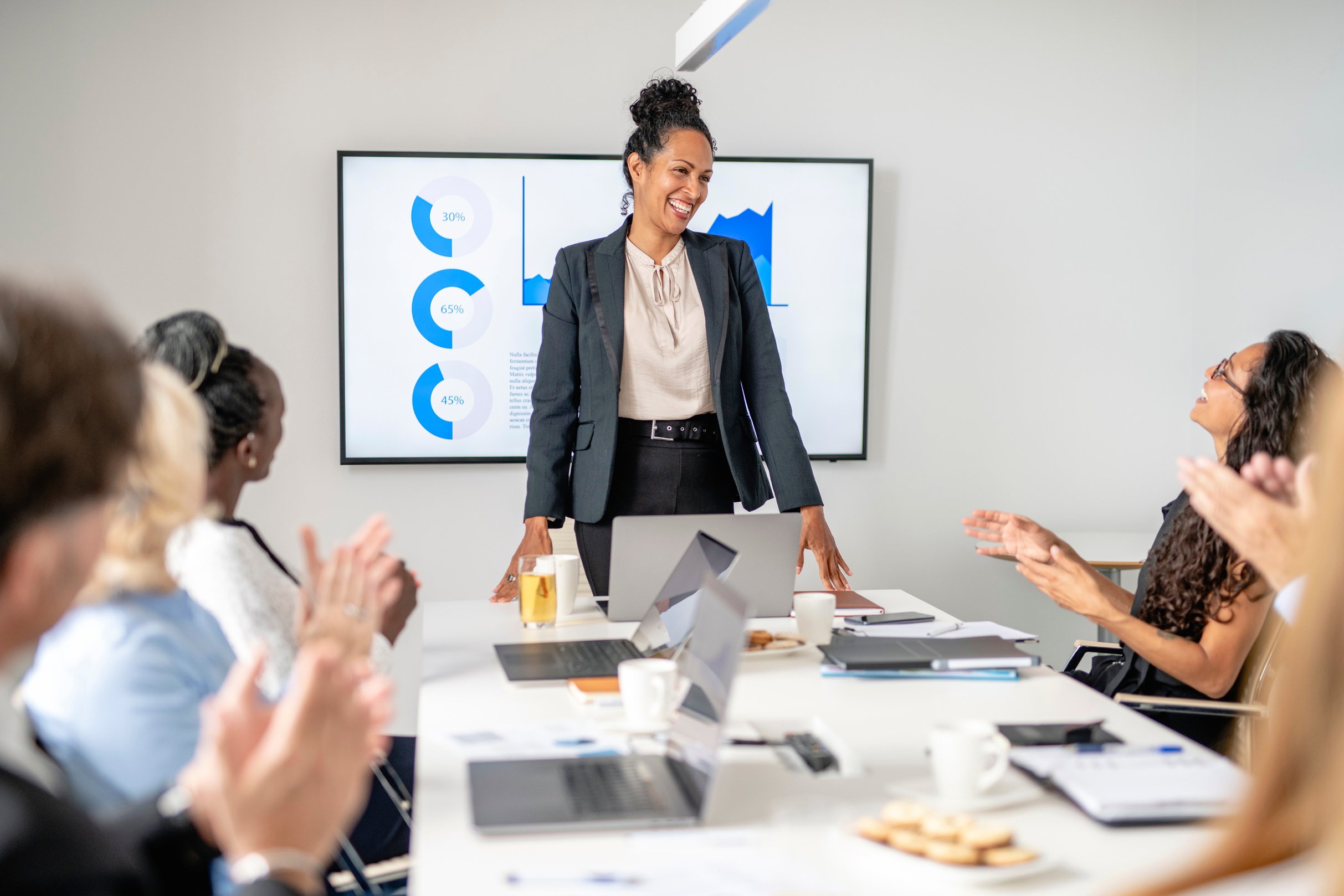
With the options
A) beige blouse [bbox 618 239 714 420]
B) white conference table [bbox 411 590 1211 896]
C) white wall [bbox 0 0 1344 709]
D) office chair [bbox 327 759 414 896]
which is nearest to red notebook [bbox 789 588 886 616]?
white conference table [bbox 411 590 1211 896]

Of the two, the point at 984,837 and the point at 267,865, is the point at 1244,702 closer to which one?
the point at 984,837

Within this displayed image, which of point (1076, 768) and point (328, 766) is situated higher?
point (328, 766)

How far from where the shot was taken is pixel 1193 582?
2158 millimetres

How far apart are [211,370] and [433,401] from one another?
2.16 meters

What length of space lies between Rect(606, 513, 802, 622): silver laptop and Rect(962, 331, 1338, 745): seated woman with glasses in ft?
1.14

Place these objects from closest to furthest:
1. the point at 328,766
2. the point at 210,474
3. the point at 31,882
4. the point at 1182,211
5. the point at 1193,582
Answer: the point at 31,882
the point at 328,766
the point at 210,474
the point at 1193,582
the point at 1182,211

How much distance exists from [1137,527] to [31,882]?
166 inches

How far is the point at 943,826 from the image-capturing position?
1.12 meters

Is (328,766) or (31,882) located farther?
(328,766)

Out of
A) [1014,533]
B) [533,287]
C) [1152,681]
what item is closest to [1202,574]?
[1152,681]

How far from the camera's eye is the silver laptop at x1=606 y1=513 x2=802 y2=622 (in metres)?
2.13

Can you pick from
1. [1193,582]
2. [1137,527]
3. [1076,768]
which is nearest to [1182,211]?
[1137,527]

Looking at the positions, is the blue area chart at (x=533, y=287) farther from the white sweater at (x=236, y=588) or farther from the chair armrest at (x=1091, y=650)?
the white sweater at (x=236, y=588)

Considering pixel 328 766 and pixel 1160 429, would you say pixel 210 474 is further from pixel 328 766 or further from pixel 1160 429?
pixel 1160 429
